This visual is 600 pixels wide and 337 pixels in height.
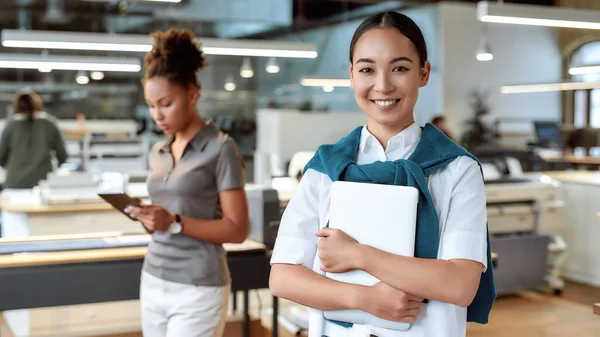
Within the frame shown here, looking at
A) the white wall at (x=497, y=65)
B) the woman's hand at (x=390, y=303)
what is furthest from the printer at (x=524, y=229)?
the white wall at (x=497, y=65)

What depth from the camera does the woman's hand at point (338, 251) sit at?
115 cm

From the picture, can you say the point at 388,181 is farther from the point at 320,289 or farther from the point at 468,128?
the point at 468,128

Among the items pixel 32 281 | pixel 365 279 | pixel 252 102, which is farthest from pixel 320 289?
pixel 252 102

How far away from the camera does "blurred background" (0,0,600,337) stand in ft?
11.6

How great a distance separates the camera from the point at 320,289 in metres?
1.19

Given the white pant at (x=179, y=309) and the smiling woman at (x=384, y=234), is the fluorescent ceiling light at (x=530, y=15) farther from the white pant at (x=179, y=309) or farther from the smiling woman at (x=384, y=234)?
the smiling woman at (x=384, y=234)

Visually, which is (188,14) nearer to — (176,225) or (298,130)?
(298,130)

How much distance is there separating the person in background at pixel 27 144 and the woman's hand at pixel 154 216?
3.98 m

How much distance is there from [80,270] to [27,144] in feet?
10.5

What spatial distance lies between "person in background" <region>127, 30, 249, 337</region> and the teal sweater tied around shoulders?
0.92 metres

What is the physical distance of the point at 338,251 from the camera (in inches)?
45.5

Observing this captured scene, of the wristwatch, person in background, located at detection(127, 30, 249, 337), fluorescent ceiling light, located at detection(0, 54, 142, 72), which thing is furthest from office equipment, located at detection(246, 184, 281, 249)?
fluorescent ceiling light, located at detection(0, 54, 142, 72)

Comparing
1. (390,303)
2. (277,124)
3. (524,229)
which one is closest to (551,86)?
(277,124)

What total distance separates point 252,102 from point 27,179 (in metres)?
6.70
